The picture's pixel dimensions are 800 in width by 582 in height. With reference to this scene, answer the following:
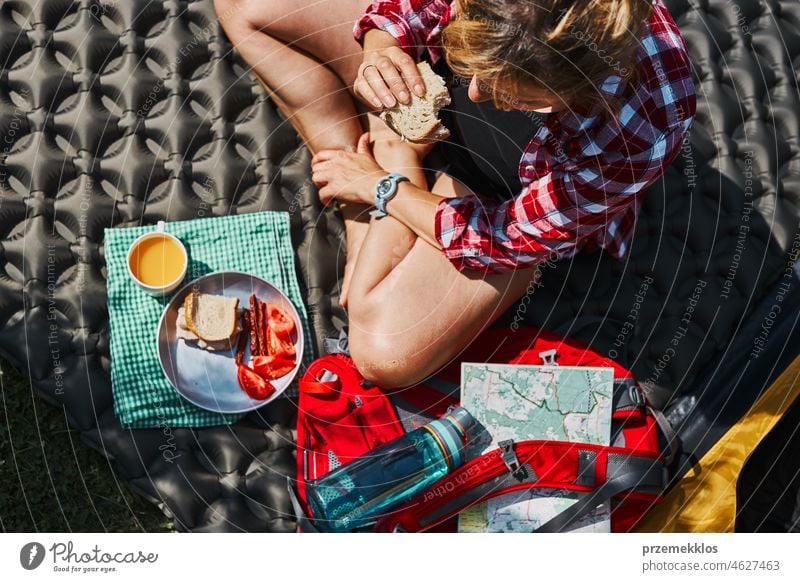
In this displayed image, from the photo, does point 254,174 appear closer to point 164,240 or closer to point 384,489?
point 164,240

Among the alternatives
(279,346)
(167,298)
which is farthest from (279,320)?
(167,298)

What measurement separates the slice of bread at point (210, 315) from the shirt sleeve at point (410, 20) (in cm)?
47

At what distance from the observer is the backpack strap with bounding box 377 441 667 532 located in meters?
1.12

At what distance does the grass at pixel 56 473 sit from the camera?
118cm

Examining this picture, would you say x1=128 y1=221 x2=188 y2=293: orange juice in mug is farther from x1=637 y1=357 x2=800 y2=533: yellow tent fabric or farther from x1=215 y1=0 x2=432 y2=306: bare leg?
x1=637 y1=357 x2=800 y2=533: yellow tent fabric

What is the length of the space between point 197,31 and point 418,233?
1.78ft

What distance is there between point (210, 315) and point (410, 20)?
54cm

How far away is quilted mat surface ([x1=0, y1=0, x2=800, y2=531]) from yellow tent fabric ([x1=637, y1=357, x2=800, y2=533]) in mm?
114

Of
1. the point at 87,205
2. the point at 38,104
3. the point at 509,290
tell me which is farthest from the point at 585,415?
the point at 38,104

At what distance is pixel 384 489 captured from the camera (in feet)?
3.71
